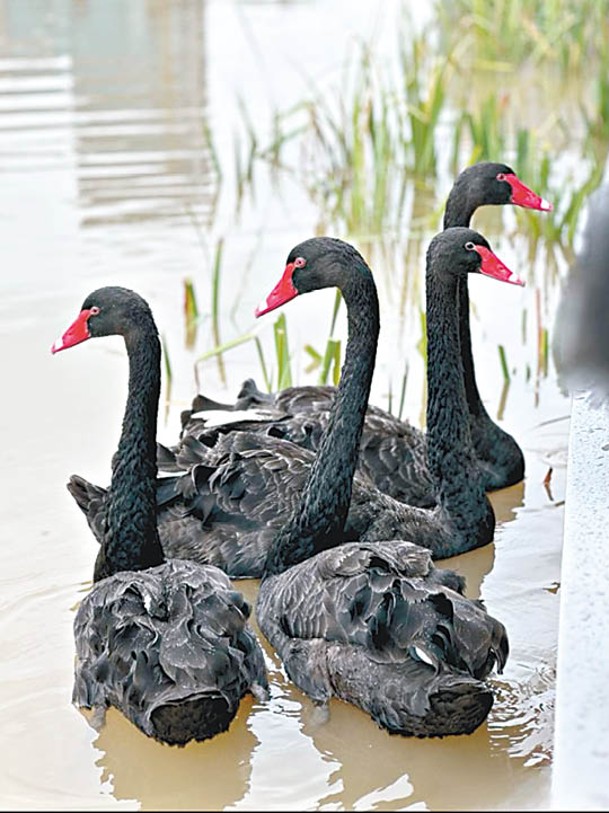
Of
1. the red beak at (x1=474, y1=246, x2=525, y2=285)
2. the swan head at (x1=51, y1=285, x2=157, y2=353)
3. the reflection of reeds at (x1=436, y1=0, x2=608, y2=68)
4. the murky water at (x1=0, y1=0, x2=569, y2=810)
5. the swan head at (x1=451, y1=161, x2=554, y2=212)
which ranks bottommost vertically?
the murky water at (x1=0, y1=0, x2=569, y2=810)

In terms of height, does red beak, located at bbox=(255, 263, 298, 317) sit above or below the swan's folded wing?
above

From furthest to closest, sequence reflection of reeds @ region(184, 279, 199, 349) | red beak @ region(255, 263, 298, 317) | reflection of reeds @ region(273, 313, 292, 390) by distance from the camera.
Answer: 1. reflection of reeds @ region(184, 279, 199, 349)
2. reflection of reeds @ region(273, 313, 292, 390)
3. red beak @ region(255, 263, 298, 317)

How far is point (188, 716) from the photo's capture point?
10.5 ft

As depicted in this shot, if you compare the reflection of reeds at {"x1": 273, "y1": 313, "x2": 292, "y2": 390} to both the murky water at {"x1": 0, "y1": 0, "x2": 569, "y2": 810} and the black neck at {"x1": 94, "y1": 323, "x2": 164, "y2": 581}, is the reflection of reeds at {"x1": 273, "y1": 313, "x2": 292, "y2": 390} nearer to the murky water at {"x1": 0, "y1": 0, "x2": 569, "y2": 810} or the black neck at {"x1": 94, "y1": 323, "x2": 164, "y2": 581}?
the murky water at {"x1": 0, "y1": 0, "x2": 569, "y2": 810}

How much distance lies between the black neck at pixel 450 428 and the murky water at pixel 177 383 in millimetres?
135

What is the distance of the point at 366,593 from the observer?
3387 mm

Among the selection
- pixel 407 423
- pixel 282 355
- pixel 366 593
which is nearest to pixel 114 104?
pixel 282 355

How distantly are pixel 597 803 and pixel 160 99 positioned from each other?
835 cm

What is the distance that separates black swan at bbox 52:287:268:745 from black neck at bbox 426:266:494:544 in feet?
3.10

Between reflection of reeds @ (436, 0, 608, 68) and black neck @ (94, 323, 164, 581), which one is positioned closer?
black neck @ (94, 323, 164, 581)

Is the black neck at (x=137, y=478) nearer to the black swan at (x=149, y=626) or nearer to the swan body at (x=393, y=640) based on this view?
the black swan at (x=149, y=626)

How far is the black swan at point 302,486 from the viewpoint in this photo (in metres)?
4.20

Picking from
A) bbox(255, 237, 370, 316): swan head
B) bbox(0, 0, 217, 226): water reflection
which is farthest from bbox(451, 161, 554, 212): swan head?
bbox(0, 0, 217, 226): water reflection

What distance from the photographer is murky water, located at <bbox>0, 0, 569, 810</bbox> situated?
3.22 metres
